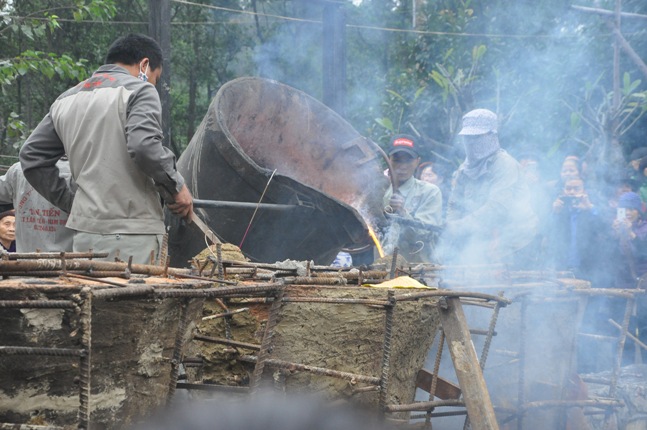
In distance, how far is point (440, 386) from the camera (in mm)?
4168

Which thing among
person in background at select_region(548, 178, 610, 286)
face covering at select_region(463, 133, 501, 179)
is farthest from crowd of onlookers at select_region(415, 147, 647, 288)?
face covering at select_region(463, 133, 501, 179)

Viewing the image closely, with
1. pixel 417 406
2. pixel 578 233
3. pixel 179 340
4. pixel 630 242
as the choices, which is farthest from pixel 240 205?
pixel 630 242

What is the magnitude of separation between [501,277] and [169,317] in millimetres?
2803

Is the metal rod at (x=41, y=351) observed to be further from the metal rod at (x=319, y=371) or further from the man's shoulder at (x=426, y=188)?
the man's shoulder at (x=426, y=188)

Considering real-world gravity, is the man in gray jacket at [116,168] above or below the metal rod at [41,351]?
above

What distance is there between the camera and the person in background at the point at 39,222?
185 inches

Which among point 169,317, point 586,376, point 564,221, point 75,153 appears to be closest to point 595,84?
point 564,221

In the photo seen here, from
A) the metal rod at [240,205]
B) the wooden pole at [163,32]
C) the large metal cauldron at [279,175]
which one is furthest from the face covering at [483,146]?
the wooden pole at [163,32]

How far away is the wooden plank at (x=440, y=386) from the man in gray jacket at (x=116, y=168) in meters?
1.69

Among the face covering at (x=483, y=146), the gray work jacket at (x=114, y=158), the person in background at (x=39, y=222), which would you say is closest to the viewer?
the gray work jacket at (x=114, y=158)

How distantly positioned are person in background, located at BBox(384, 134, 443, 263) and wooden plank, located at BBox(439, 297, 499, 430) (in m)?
3.17

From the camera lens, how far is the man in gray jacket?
406cm

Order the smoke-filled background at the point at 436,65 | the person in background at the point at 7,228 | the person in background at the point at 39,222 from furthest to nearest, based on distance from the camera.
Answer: the smoke-filled background at the point at 436,65 < the person in background at the point at 7,228 < the person in background at the point at 39,222

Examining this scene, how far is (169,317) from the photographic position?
2613mm
